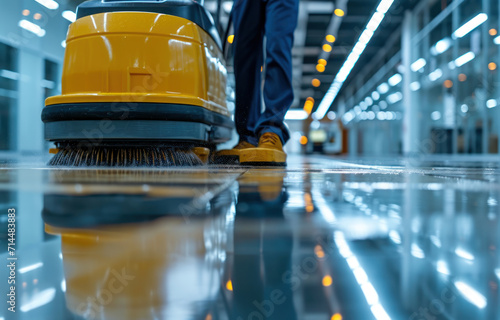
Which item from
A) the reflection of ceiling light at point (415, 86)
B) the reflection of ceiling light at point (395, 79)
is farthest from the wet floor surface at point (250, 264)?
the reflection of ceiling light at point (395, 79)

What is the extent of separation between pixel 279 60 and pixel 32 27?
7500 mm

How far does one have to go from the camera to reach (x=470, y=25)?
757 centimetres

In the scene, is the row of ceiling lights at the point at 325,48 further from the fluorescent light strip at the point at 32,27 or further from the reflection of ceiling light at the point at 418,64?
the fluorescent light strip at the point at 32,27

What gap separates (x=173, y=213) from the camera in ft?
1.49

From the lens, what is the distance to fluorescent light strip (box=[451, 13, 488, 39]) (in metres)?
7.03

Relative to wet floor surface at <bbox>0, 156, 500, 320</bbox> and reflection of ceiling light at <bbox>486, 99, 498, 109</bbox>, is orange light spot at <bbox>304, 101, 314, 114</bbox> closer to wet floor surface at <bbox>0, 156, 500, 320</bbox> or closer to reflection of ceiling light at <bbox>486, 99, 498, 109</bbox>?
reflection of ceiling light at <bbox>486, 99, 498, 109</bbox>

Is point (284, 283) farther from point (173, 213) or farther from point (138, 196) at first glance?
point (138, 196)

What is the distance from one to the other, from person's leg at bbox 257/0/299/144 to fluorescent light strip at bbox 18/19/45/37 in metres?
7.22

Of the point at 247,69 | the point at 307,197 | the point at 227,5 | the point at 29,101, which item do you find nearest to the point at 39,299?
the point at 307,197

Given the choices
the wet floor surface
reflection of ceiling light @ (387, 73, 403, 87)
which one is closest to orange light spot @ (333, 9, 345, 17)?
reflection of ceiling light @ (387, 73, 403, 87)

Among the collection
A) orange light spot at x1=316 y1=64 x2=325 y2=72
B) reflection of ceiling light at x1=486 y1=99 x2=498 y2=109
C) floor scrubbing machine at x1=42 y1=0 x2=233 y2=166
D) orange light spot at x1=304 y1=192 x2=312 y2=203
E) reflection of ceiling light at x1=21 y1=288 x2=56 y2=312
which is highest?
orange light spot at x1=316 y1=64 x2=325 y2=72

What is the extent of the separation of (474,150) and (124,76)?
750 cm

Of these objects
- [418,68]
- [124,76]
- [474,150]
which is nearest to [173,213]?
[124,76]

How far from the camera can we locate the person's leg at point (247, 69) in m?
2.27
